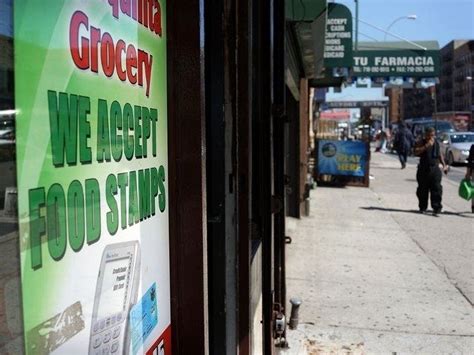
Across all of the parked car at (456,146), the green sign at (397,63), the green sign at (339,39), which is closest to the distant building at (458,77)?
the parked car at (456,146)

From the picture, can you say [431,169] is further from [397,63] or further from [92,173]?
[92,173]

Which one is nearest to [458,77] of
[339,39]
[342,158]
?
[342,158]

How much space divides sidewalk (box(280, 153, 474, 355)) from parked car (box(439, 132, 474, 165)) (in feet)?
64.9

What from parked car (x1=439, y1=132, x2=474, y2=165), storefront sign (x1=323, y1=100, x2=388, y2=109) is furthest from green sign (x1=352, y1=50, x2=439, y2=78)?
storefront sign (x1=323, y1=100, x2=388, y2=109)

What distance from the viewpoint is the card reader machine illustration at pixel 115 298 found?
139cm

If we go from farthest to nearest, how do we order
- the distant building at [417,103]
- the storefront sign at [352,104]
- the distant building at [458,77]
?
the distant building at [417,103], the distant building at [458,77], the storefront sign at [352,104]

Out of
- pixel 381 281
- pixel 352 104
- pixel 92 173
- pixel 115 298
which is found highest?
pixel 352 104

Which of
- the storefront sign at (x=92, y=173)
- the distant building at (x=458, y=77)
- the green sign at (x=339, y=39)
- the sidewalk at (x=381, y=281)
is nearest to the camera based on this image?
the storefront sign at (x=92, y=173)

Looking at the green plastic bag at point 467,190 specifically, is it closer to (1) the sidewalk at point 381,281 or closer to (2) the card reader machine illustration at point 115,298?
(1) the sidewalk at point 381,281

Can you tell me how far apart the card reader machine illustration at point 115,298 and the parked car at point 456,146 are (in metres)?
30.3

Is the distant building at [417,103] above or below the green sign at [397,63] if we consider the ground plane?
above

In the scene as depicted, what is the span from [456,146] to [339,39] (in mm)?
21402

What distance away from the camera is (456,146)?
31719 millimetres

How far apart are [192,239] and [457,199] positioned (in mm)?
14095
